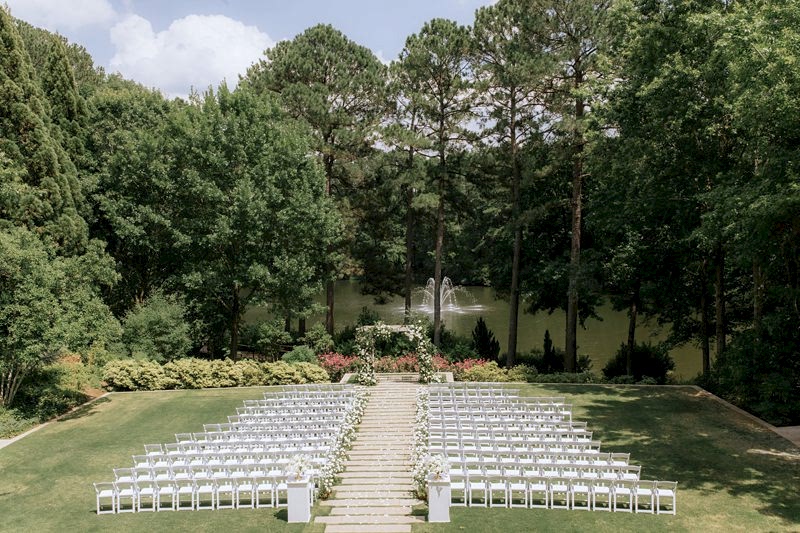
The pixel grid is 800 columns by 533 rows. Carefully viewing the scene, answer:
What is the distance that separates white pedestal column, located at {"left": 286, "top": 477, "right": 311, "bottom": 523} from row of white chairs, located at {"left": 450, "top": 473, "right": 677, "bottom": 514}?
124 inches

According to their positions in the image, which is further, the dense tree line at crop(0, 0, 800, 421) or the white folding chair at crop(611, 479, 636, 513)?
the dense tree line at crop(0, 0, 800, 421)

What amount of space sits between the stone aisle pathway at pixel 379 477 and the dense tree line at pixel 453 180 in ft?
32.2

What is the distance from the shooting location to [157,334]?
92.3 feet

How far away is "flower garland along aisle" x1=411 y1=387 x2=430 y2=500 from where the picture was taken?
1351cm

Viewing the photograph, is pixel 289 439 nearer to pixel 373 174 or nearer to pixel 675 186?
pixel 675 186

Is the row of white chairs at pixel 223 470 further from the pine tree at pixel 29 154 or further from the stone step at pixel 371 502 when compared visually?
the pine tree at pixel 29 154

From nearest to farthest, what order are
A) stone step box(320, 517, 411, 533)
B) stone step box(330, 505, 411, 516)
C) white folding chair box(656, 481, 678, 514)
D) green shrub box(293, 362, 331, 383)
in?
stone step box(320, 517, 411, 533) < white folding chair box(656, 481, 678, 514) < stone step box(330, 505, 411, 516) < green shrub box(293, 362, 331, 383)

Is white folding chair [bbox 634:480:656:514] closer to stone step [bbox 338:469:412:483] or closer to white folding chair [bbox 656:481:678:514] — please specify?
white folding chair [bbox 656:481:678:514]

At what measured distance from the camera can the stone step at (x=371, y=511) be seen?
12.8 metres

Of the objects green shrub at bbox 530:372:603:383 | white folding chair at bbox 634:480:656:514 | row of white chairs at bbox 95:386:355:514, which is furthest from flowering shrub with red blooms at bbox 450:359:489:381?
white folding chair at bbox 634:480:656:514

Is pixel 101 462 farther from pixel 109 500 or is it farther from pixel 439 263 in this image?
pixel 439 263

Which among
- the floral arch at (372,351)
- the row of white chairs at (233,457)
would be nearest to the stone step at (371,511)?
the row of white chairs at (233,457)

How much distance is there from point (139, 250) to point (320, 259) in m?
10.6

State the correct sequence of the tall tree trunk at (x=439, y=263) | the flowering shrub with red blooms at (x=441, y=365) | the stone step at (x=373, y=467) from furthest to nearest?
the tall tree trunk at (x=439, y=263)
the flowering shrub with red blooms at (x=441, y=365)
the stone step at (x=373, y=467)
